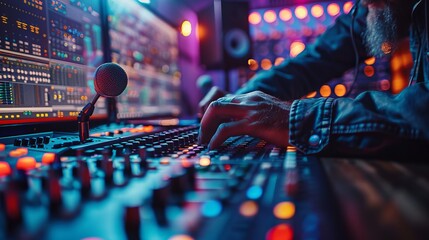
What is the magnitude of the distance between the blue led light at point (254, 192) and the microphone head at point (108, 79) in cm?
52

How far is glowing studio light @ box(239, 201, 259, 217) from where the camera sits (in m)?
0.28

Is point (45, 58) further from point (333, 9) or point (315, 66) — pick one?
point (333, 9)

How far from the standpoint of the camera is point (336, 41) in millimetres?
1468

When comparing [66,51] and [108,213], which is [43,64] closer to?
[66,51]

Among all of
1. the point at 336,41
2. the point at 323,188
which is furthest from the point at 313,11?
the point at 323,188

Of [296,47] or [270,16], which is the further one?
[270,16]

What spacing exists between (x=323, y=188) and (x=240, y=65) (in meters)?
2.26

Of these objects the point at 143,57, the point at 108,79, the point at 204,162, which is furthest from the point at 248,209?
the point at 143,57

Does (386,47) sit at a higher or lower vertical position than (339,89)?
higher

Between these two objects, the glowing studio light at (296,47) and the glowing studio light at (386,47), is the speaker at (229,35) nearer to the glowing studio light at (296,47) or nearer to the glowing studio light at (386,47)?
the glowing studio light at (296,47)

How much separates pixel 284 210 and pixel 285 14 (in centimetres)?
267

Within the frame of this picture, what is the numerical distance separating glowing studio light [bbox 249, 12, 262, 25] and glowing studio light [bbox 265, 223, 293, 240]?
8.93 feet

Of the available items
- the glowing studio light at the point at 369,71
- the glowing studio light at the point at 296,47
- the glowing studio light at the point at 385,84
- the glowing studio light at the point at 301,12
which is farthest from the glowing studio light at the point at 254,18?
the glowing studio light at the point at 385,84

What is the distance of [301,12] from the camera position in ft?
8.82
